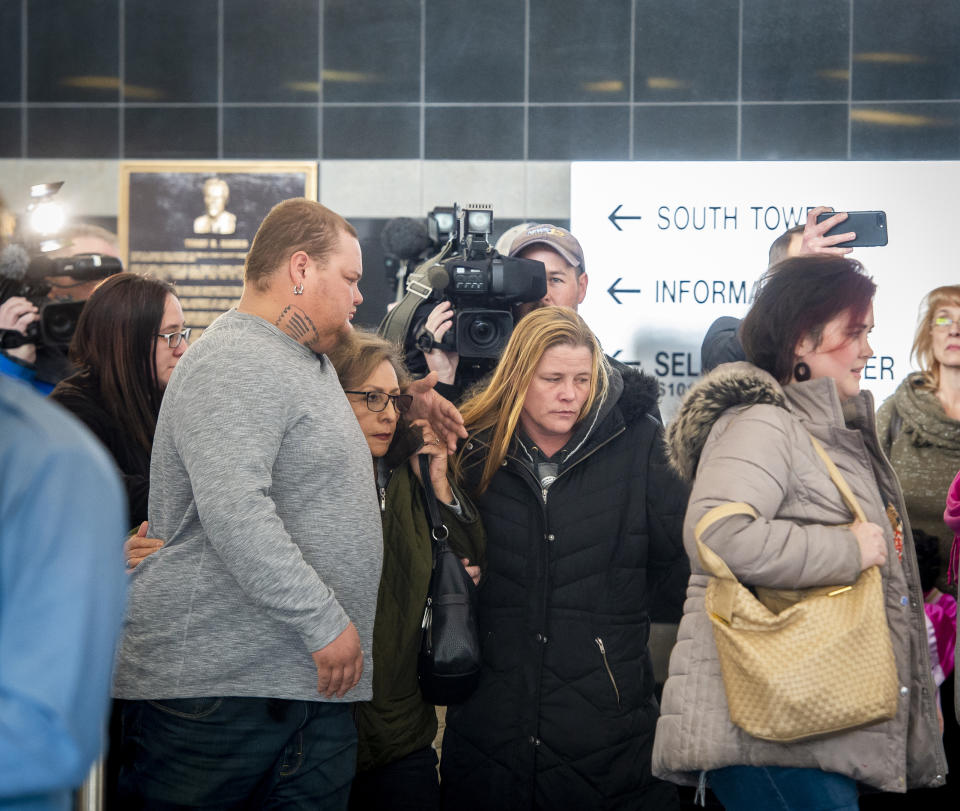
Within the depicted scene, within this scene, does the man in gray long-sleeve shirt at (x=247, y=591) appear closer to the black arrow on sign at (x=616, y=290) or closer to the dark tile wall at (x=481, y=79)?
the black arrow on sign at (x=616, y=290)

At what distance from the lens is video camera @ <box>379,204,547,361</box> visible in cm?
303

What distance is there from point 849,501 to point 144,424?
1.63 m

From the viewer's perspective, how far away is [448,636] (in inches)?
91.5

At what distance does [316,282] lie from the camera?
2.12 m

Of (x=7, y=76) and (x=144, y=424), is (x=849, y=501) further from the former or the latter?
(x=7, y=76)

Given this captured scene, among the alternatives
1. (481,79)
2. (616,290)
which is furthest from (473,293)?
(481,79)

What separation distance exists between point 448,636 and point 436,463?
0.40 meters

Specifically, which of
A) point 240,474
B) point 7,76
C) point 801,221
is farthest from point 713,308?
point 7,76

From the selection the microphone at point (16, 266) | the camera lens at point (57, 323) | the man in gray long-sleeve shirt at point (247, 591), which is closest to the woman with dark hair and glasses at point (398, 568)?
the man in gray long-sleeve shirt at point (247, 591)

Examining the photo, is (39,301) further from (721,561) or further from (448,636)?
(721,561)

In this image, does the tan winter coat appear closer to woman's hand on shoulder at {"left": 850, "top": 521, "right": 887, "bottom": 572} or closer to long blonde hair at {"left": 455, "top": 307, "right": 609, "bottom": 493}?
woman's hand on shoulder at {"left": 850, "top": 521, "right": 887, "bottom": 572}

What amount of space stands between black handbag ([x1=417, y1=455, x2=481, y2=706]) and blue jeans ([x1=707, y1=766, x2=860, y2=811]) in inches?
26.1

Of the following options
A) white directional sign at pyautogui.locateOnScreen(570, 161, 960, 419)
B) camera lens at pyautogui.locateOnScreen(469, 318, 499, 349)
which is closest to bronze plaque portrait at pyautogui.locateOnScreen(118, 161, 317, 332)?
white directional sign at pyautogui.locateOnScreen(570, 161, 960, 419)

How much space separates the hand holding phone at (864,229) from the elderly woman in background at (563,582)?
0.99 m
